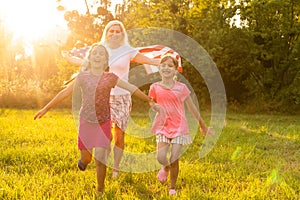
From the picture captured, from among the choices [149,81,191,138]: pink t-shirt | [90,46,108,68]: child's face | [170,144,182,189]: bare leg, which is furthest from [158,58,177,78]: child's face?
[170,144,182,189]: bare leg

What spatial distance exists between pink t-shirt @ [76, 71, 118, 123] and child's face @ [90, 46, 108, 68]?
12 centimetres

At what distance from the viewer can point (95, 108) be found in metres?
4.61

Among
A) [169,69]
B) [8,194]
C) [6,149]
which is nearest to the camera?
[8,194]

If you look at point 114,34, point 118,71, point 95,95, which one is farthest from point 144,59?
point 95,95

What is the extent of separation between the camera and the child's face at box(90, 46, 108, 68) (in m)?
4.75

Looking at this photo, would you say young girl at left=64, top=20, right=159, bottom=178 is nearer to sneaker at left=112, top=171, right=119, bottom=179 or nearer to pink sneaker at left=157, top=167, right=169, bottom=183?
sneaker at left=112, top=171, right=119, bottom=179

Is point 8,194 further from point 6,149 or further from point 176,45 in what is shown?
point 176,45

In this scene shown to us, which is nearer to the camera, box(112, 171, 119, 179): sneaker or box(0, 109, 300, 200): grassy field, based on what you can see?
box(0, 109, 300, 200): grassy field

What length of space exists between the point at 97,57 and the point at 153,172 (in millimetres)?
2011

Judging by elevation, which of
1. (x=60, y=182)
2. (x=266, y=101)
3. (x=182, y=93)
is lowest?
(x=266, y=101)

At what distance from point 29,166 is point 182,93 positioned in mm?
2664

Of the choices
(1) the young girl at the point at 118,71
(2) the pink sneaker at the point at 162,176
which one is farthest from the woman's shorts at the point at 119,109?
(2) the pink sneaker at the point at 162,176

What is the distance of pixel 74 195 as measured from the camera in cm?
460

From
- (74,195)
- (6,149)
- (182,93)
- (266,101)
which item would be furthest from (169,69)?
(266,101)
